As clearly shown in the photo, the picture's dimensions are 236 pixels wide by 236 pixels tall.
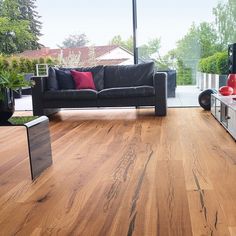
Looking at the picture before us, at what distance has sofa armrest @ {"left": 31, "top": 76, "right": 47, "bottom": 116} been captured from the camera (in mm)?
4812

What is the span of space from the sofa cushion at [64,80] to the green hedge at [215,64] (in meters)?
2.32

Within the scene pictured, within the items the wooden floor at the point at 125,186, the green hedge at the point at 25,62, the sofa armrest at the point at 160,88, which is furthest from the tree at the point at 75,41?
the wooden floor at the point at 125,186

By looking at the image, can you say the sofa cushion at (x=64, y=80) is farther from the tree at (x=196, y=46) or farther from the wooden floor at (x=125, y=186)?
the tree at (x=196, y=46)

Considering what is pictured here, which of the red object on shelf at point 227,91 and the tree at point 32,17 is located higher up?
the tree at point 32,17

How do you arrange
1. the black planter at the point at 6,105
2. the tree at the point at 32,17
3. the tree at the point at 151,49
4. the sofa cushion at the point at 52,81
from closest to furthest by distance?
the black planter at the point at 6,105, the sofa cushion at the point at 52,81, the tree at the point at 151,49, the tree at the point at 32,17

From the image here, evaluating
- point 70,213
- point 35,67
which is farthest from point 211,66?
point 70,213

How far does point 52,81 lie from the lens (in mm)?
5012

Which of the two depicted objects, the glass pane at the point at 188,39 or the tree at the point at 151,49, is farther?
the tree at the point at 151,49

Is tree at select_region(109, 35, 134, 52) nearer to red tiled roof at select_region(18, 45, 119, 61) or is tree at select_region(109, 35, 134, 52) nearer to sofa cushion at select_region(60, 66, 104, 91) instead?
red tiled roof at select_region(18, 45, 119, 61)

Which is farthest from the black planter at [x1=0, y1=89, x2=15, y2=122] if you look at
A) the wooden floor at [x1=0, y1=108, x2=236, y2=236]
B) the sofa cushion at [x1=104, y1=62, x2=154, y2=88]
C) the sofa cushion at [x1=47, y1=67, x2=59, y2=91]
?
the sofa cushion at [x1=104, y1=62, x2=154, y2=88]

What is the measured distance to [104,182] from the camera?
7.06 ft

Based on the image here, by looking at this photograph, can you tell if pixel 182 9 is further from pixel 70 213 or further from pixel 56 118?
pixel 70 213

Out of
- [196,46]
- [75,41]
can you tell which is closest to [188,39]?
[196,46]

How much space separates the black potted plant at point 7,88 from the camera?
2344mm
